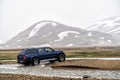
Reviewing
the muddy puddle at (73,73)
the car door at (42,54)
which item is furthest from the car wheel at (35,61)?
the muddy puddle at (73,73)

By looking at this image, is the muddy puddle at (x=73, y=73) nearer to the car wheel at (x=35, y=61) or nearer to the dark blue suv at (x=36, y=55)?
the dark blue suv at (x=36, y=55)

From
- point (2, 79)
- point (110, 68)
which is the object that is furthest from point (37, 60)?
point (2, 79)

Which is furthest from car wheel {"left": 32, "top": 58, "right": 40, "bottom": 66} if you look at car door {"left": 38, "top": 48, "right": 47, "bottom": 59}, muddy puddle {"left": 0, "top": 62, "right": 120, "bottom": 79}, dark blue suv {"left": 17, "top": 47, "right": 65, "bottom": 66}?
muddy puddle {"left": 0, "top": 62, "right": 120, "bottom": 79}

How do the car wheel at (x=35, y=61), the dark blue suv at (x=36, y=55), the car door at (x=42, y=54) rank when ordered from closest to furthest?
the dark blue suv at (x=36, y=55) → the car wheel at (x=35, y=61) → the car door at (x=42, y=54)

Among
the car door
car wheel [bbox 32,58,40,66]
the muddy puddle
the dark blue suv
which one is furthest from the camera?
the car door

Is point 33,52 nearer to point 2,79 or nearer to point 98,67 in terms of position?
point 98,67

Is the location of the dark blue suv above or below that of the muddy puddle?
above

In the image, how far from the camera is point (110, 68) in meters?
35.9

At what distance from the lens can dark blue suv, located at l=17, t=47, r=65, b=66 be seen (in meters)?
46.3

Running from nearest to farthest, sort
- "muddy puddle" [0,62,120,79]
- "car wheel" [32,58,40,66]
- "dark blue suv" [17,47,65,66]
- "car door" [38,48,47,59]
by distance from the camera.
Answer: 1. "muddy puddle" [0,62,120,79]
2. "dark blue suv" [17,47,65,66]
3. "car wheel" [32,58,40,66]
4. "car door" [38,48,47,59]

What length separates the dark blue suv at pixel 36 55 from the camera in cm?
4634

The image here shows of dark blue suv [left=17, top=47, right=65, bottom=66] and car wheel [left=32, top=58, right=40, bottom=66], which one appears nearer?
dark blue suv [left=17, top=47, right=65, bottom=66]

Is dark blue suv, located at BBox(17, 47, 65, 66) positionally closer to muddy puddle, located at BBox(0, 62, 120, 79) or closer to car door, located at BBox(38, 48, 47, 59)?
car door, located at BBox(38, 48, 47, 59)

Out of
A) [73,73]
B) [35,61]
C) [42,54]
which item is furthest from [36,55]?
[73,73]
